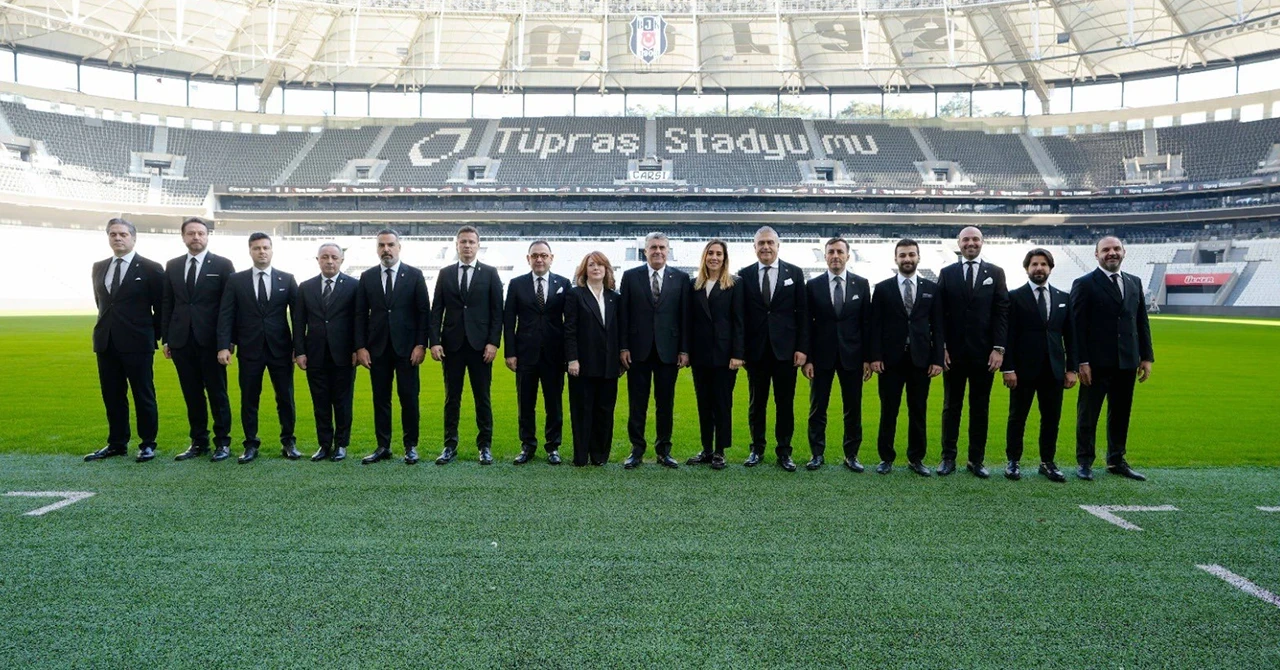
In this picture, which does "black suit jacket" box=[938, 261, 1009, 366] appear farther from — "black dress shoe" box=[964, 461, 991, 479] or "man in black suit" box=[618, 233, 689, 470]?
"man in black suit" box=[618, 233, 689, 470]

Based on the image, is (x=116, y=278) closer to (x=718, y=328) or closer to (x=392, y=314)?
(x=392, y=314)

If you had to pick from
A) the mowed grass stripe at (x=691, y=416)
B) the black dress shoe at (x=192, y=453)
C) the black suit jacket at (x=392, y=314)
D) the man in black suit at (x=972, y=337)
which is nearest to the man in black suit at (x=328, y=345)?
the black suit jacket at (x=392, y=314)

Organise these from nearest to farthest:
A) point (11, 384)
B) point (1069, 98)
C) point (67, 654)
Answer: point (67, 654)
point (11, 384)
point (1069, 98)

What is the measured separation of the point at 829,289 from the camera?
6418mm

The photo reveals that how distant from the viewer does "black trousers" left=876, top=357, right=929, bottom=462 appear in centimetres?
621

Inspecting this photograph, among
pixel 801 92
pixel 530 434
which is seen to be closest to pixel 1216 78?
pixel 801 92

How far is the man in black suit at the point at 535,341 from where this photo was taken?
6.54 meters

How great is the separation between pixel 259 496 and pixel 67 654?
241cm

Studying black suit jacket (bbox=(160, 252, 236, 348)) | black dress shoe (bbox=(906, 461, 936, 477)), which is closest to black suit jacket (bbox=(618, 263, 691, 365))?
black dress shoe (bbox=(906, 461, 936, 477))

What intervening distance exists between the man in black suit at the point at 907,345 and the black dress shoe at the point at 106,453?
648 cm

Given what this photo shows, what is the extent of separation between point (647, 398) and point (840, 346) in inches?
66.6

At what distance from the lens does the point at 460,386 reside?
665 cm

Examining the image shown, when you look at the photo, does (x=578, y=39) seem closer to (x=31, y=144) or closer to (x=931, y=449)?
Result: (x=31, y=144)

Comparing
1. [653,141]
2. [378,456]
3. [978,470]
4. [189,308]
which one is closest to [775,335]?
[978,470]
